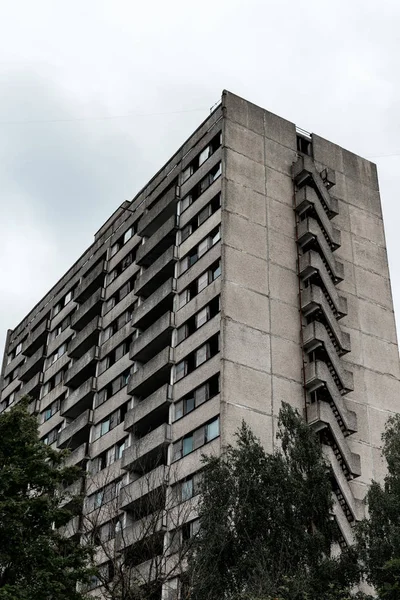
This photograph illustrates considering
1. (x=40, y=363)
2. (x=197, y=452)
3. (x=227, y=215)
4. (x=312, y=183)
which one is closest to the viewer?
(x=197, y=452)

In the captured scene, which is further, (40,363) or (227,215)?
(40,363)

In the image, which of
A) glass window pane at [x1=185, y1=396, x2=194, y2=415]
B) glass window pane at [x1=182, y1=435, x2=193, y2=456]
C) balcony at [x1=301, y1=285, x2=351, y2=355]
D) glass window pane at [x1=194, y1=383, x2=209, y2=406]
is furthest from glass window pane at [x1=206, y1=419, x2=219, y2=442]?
balcony at [x1=301, y1=285, x2=351, y2=355]

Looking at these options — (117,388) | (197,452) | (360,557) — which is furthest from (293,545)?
(117,388)

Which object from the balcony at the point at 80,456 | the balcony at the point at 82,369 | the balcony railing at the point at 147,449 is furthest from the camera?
the balcony at the point at 82,369

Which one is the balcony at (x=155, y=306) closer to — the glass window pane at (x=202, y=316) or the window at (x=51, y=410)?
the glass window pane at (x=202, y=316)

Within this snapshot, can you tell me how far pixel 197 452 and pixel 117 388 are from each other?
13.6 metres

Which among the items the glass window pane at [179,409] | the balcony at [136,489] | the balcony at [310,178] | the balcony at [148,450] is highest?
the balcony at [310,178]

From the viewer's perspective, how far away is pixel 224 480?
3531cm

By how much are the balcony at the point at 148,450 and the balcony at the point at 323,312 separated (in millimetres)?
10339

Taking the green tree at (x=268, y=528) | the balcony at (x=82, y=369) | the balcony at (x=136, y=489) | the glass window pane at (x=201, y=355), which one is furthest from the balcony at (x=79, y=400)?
the green tree at (x=268, y=528)

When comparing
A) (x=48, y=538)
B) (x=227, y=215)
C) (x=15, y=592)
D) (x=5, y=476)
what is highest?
(x=227, y=215)

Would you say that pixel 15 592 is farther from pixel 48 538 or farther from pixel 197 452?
pixel 197 452

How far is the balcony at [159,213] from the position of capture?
57.3 m

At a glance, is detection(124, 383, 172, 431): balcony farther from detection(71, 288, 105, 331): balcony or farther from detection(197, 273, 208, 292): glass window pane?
detection(71, 288, 105, 331): balcony
